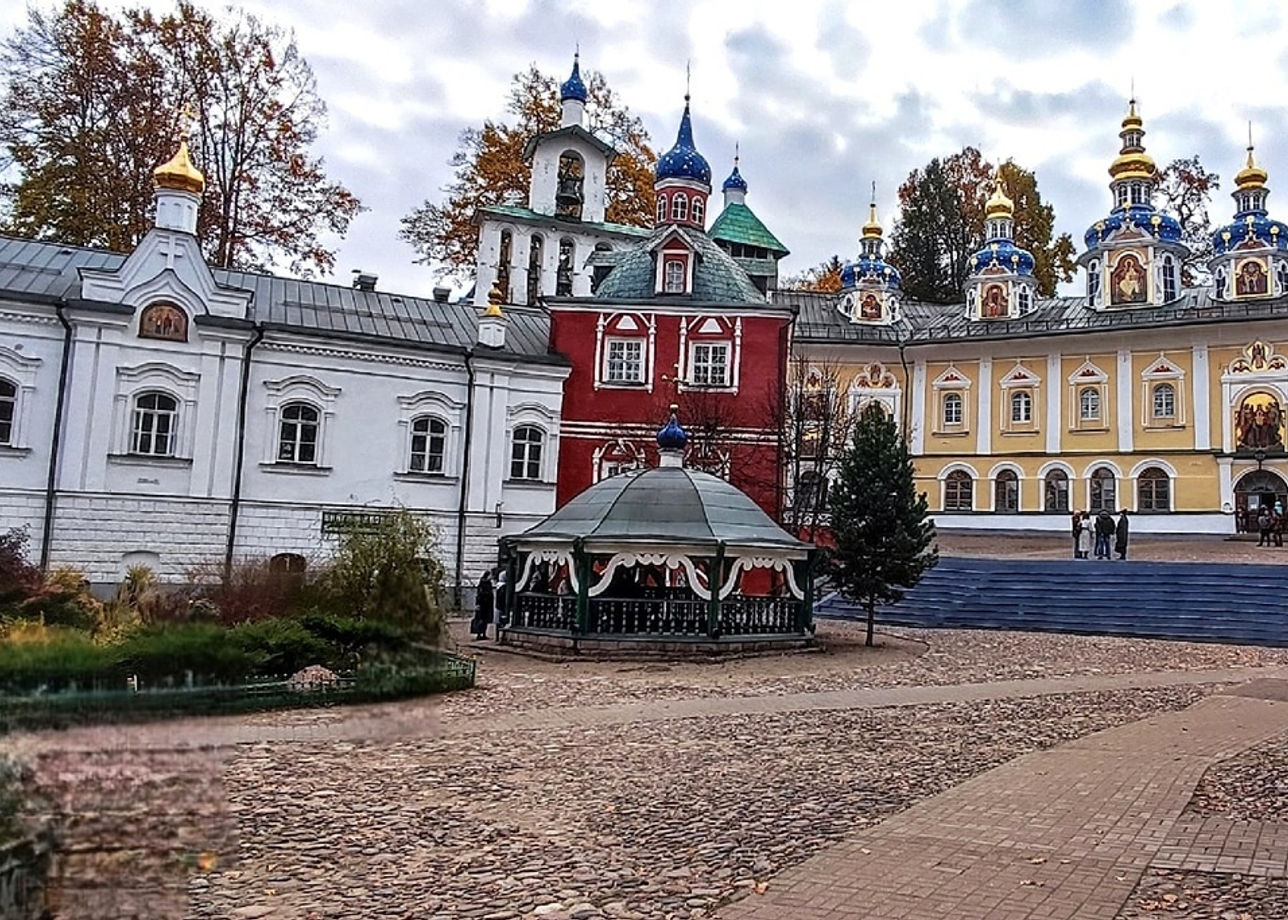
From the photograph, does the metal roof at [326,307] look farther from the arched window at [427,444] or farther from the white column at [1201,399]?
the white column at [1201,399]

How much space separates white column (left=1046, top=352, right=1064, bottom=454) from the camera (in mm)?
41062

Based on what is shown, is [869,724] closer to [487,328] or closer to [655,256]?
[487,328]

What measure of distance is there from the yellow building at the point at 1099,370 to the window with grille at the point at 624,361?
41.5ft

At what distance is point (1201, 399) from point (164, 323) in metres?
33.7

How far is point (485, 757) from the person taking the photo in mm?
9055

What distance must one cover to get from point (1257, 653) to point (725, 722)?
41.1 feet

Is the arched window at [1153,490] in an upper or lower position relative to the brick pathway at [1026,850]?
upper

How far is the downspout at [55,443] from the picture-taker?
22562 millimetres

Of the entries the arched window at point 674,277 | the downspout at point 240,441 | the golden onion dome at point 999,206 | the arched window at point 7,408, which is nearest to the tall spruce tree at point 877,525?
the arched window at point 674,277

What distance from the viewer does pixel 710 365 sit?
98.4 feet

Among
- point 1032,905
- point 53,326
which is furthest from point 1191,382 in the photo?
point 1032,905

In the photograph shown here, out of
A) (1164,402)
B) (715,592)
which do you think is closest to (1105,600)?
(715,592)

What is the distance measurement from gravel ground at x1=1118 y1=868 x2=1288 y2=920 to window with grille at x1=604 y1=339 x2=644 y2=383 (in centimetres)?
2474

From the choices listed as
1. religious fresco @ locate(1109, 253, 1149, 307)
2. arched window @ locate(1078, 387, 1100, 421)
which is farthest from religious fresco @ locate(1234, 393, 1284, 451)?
religious fresco @ locate(1109, 253, 1149, 307)
